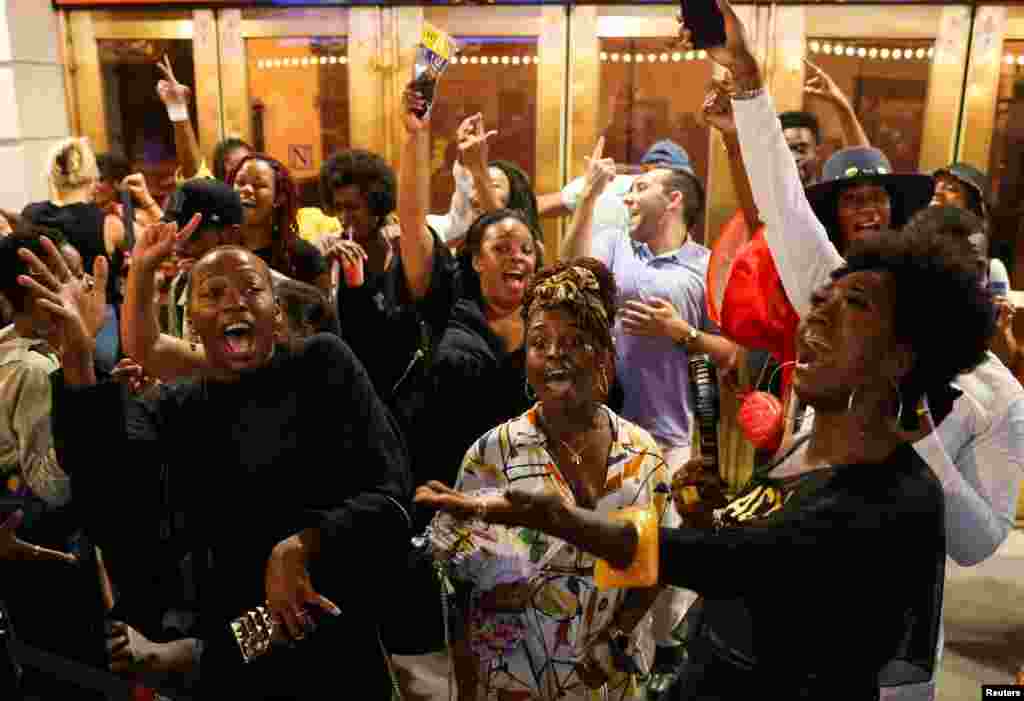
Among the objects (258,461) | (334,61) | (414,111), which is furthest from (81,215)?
(258,461)

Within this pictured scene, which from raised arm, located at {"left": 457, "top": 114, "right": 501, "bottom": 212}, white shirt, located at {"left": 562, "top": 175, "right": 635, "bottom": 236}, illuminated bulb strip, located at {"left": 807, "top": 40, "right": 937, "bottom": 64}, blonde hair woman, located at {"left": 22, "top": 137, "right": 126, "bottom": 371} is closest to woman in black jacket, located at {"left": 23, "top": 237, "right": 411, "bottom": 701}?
raised arm, located at {"left": 457, "top": 114, "right": 501, "bottom": 212}

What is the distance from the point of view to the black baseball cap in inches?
116

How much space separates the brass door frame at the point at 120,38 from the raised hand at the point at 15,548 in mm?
4545

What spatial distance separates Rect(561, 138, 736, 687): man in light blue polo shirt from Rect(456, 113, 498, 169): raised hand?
448mm

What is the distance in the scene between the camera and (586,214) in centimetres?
318

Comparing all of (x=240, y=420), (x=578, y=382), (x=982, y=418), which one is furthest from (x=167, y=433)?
(x=982, y=418)

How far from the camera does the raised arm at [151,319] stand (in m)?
2.33

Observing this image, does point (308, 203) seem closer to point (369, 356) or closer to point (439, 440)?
point (369, 356)

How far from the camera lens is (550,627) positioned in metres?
1.99

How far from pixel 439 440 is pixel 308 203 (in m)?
4.08

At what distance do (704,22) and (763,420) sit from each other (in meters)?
0.94

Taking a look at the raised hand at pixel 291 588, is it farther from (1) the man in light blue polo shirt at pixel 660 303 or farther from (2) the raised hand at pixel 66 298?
(1) the man in light blue polo shirt at pixel 660 303

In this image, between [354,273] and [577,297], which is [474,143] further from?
[577,297]

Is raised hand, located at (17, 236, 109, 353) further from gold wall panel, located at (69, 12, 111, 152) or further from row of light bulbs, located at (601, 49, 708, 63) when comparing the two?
gold wall panel, located at (69, 12, 111, 152)
